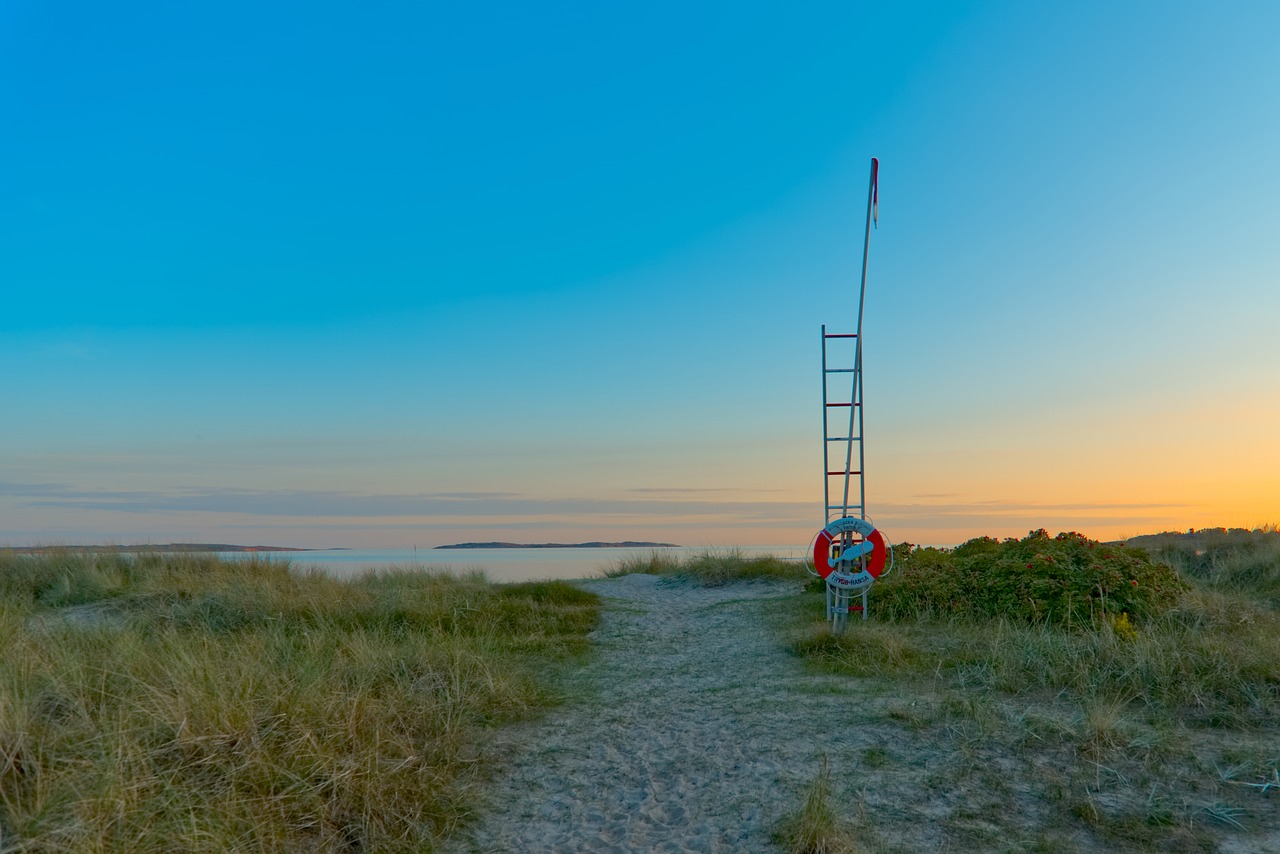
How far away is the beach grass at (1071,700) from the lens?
433 centimetres

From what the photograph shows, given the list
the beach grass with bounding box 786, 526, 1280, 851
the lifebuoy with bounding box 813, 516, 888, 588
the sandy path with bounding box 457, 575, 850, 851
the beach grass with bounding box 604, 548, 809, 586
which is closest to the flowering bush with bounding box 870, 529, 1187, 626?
the beach grass with bounding box 786, 526, 1280, 851

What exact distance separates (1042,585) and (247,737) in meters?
7.91

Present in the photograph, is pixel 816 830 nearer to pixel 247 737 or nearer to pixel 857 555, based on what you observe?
pixel 247 737

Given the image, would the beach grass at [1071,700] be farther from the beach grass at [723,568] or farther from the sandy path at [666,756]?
the beach grass at [723,568]

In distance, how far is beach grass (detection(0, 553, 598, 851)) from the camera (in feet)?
12.2

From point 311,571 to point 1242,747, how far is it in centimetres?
1225

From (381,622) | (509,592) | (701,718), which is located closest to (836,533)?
(701,718)

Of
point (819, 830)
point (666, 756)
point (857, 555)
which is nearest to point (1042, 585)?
point (857, 555)

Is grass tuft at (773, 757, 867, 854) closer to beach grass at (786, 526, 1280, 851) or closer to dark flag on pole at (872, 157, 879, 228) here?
beach grass at (786, 526, 1280, 851)

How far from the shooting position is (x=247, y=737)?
439 cm

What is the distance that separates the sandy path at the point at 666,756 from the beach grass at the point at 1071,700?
0.53m

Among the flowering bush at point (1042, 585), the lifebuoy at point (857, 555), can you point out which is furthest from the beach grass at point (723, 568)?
the lifebuoy at point (857, 555)

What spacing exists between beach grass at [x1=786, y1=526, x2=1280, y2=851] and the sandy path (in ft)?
1.74

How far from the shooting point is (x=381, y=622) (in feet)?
29.9
